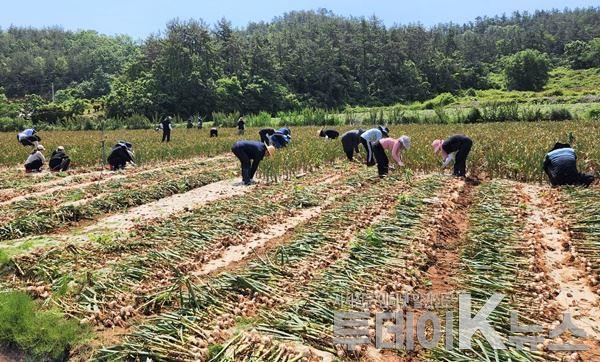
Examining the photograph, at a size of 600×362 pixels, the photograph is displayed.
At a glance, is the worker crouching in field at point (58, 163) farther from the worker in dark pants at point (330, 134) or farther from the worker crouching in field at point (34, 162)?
the worker in dark pants at point (330, 134)

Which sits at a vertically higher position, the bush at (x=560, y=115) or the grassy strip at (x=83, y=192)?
the bush at (x=560, y=115)

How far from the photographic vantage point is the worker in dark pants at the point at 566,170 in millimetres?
8922

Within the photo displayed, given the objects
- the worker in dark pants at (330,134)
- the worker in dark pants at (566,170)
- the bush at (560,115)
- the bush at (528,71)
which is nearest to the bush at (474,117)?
the bush at (560,115)

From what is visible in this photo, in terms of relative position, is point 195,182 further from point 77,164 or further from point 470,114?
point 470,114

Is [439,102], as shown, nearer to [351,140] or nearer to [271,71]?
[271,71]

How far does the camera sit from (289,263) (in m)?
5.23

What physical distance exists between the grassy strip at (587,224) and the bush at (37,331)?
484 cm

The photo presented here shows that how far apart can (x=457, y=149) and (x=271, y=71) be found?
59.7 metres

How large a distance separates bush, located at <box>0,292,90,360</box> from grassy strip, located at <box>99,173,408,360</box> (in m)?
0.51

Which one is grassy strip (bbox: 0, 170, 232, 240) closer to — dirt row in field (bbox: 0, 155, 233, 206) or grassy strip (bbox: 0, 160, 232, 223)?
grassy strip (bbox: 0, 160, 232, 223)

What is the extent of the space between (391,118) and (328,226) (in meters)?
32.0

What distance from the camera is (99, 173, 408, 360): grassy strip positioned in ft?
11.7

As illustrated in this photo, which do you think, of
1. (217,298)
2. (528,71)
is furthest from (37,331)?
(528,71)

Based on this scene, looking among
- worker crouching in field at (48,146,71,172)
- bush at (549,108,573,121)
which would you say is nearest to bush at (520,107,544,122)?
bush at (549,108,573,121)
